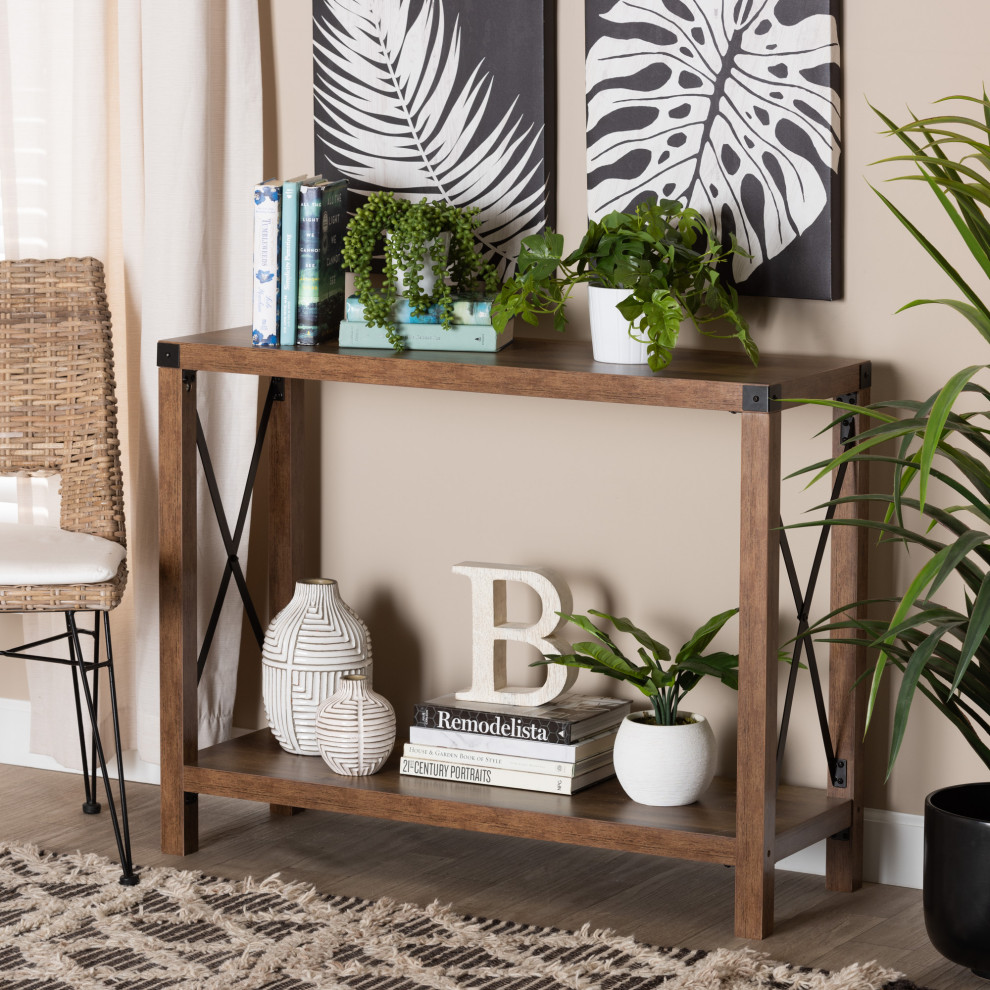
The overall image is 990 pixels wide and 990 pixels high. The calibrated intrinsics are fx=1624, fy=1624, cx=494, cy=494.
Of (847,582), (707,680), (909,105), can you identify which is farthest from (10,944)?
(909,105)

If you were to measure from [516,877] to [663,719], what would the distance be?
401mm

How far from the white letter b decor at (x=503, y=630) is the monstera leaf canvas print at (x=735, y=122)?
60cm

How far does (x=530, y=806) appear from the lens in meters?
2.53

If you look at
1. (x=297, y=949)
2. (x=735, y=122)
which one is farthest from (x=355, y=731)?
(x=735, y=122)

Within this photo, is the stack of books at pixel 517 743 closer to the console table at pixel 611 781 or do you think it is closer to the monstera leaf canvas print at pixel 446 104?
the console table at pixel 611 781

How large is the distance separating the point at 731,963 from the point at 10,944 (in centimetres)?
105

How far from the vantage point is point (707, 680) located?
9.10ft

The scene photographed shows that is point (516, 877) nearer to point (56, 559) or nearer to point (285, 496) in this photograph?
point (285, 496)

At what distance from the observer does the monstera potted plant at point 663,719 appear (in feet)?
8.20

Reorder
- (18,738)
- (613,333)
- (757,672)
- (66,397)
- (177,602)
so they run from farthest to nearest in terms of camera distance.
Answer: (18,738) < (66,397) < (177,602) < (613,333) < (757,672)

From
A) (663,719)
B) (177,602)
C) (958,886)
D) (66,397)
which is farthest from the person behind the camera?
(66,397)

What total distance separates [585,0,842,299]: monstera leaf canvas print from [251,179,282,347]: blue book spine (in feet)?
1.76

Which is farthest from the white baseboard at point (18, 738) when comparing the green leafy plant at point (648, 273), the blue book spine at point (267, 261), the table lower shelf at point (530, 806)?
the green leafy plant at point (648, 273)

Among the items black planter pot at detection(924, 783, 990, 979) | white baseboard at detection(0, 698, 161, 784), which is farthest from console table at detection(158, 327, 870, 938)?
white baseboard at detection(0, 698, 161, 784)
